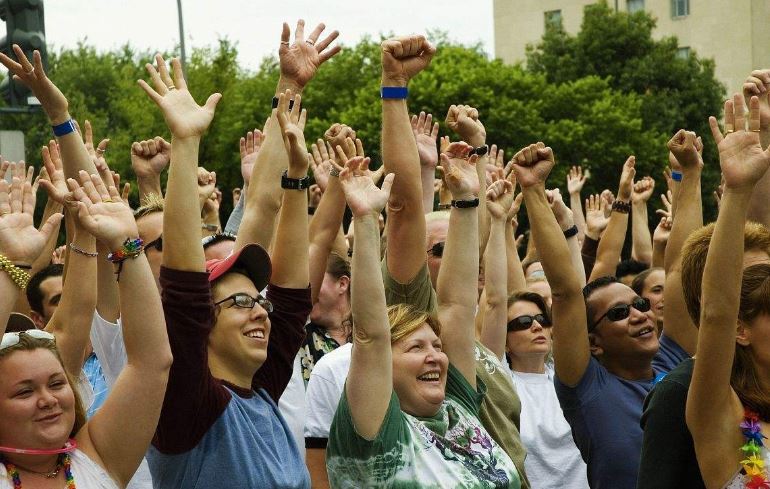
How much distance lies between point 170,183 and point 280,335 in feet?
2.92

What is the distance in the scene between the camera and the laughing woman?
4.05 m

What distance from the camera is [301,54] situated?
5.60 m

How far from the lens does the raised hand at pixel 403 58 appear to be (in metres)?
5.11

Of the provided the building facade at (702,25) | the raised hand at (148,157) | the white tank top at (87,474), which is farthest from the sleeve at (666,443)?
the building facade at (702,25)

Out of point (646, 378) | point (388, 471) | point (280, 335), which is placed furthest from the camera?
point (646, 378)

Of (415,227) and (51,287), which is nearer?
(415,227)

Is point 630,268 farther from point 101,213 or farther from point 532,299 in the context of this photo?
point 101,213

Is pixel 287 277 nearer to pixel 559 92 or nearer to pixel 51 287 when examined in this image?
pixel 51 287

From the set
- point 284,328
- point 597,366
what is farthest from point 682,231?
point 284,328

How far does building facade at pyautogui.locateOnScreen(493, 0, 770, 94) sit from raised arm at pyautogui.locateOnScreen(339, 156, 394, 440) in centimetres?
4102

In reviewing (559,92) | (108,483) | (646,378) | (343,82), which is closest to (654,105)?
(559,92)

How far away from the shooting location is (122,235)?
370cm

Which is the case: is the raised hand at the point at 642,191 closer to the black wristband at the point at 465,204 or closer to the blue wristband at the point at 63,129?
the black wristband at the point at 465,204

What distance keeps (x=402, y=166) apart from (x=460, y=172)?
10.0 inches
